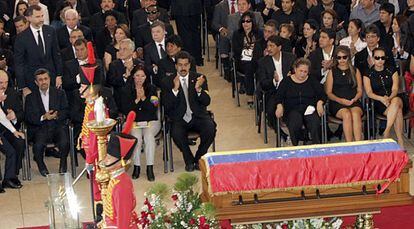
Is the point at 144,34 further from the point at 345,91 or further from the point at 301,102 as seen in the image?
the point at 345,91

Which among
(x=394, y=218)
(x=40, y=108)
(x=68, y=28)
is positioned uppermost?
(x=68, y=28)

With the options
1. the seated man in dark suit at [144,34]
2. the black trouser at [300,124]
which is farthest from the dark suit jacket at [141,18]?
the black trouser at [300,124]

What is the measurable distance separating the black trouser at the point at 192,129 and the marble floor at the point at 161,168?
291 mm

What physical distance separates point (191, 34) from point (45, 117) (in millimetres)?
4912

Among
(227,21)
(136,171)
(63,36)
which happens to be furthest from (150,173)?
(227,21)

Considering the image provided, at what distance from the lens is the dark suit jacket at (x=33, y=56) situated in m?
15.9

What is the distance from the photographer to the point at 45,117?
14891mm

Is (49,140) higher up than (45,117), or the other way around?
(45,117)

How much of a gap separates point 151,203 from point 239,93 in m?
→ 7.76

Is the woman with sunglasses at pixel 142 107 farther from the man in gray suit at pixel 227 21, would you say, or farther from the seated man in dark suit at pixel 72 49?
the man in gray suit at pixel 227 21

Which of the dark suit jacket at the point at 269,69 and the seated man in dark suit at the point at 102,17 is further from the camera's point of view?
the seated man in dark suit at the point at 102,17

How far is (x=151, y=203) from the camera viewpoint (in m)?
10.4

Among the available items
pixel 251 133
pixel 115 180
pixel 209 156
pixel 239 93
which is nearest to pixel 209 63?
pixel 239 93

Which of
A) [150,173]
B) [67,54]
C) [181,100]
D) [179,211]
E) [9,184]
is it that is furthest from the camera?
[67,54]
